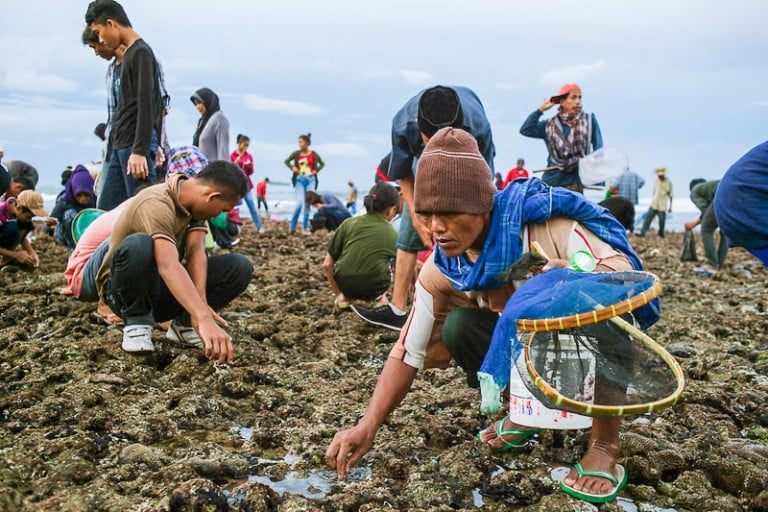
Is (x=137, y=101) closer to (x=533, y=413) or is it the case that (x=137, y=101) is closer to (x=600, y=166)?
(x=533, y=413)

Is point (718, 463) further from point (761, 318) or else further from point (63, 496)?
point (761, 318)

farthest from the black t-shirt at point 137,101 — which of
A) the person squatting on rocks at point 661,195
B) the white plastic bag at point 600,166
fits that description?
the person squatting on rocks at point 661,195

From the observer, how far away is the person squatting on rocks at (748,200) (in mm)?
2225

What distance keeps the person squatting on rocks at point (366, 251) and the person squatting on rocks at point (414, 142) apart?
0.24 meters

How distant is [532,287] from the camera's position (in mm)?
1643

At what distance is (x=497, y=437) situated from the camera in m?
2.30

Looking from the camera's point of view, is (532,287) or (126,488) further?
(126,488)

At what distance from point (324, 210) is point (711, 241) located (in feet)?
17.6

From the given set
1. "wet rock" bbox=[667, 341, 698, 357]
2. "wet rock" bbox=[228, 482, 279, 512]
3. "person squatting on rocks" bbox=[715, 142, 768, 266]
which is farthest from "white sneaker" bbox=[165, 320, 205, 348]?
"wet rock" bbox=[667, 341, 698, 357]

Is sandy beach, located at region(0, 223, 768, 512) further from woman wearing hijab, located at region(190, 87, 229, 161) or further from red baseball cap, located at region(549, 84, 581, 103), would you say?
woman wearing hijab, located at region(190, 87, 229, 161)

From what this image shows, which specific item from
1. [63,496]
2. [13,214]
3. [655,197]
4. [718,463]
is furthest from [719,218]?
[655,197]

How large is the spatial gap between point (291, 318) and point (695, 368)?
2.23 metres

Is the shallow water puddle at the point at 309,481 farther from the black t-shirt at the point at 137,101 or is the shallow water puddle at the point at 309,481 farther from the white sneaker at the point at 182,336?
the black t-shirt at the point at 137,101

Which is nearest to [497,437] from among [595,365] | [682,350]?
[595,365]
